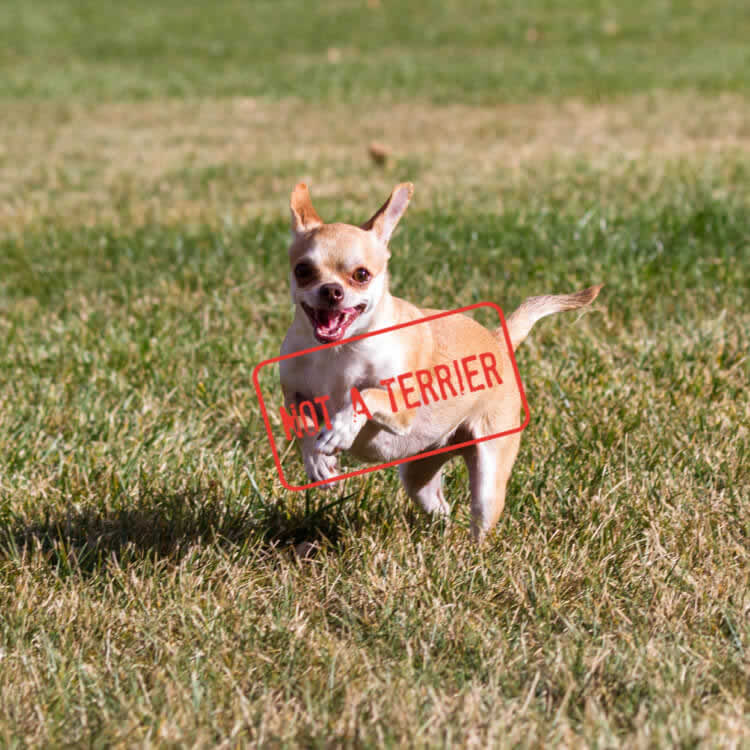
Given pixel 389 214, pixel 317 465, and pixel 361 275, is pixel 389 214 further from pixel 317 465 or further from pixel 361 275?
pixel 317 465

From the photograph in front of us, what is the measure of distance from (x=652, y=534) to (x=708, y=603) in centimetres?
36

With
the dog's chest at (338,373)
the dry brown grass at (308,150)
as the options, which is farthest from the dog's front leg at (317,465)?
the dry brown grass at (308,150)

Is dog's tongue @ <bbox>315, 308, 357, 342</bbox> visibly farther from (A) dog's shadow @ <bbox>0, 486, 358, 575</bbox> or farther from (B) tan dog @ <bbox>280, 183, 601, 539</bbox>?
(A) dog's shadow @ <bbox>0, 486, 358, 575</bbox>

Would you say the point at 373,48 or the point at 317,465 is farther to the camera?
the point at 373,48

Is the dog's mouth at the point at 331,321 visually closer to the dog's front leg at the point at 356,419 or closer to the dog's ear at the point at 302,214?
the dog's front leg at the point at 356,419

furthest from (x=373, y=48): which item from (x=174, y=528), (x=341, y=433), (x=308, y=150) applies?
(x=341, y=433)

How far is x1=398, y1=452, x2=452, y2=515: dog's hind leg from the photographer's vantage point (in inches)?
123

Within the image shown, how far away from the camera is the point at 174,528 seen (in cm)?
311

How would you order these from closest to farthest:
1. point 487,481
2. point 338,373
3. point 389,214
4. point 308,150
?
point 338,373
point 389,214
point 487,481
point 308,150

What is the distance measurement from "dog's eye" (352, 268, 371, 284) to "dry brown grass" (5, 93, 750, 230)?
3953 millimetres

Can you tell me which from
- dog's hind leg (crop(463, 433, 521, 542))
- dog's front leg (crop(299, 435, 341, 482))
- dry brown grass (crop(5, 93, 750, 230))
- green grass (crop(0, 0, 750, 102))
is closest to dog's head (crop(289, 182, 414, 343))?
dog's front leg (crop(299, 435, 341, 482))

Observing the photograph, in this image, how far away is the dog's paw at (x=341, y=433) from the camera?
8.49 ft

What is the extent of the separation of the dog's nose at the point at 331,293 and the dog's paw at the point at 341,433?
11.3 inches

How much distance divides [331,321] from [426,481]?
31.8 inches
